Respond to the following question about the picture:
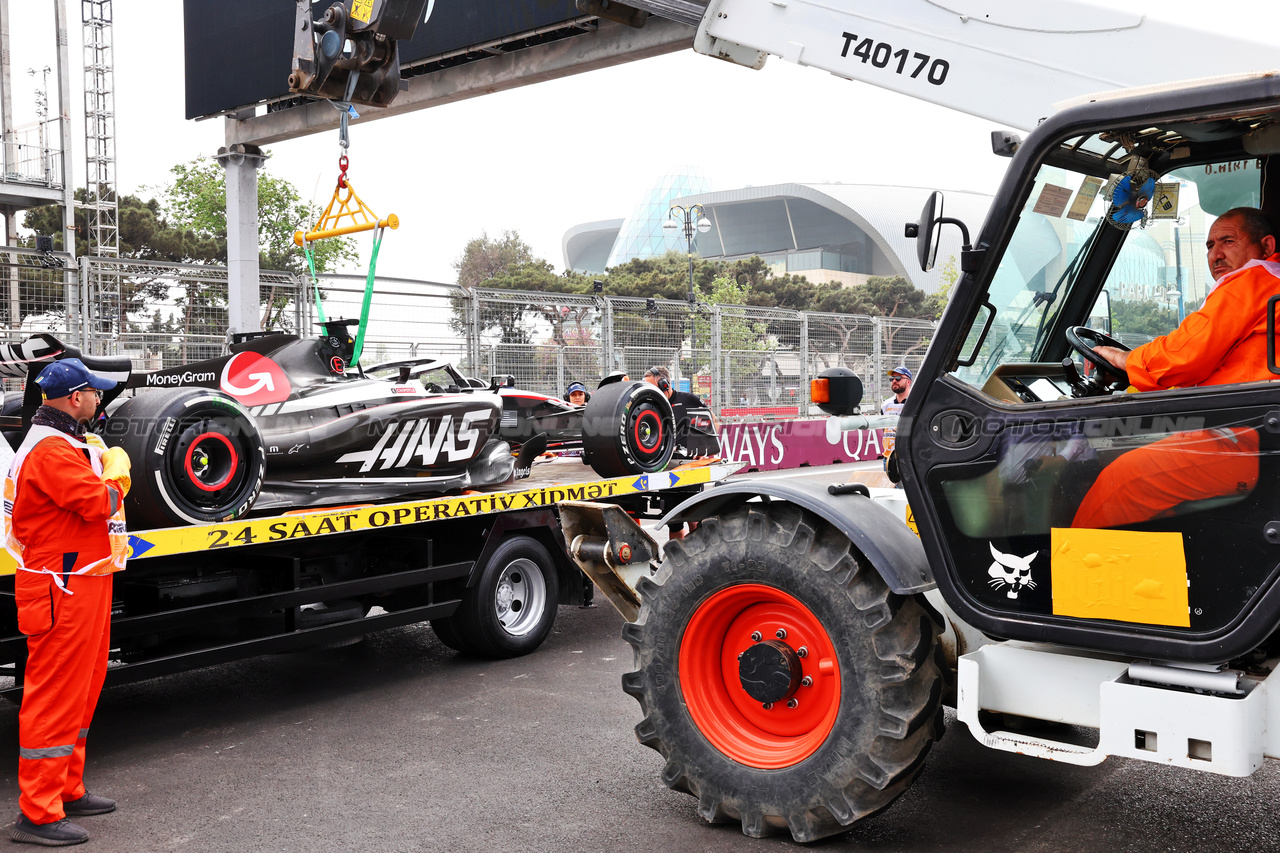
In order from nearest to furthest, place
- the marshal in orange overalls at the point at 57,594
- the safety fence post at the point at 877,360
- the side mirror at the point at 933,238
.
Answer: the side mirror at the point at 933,238 → the marshal in orange overalls at the point at 57,594 → the safety fence post at the point at 877,360

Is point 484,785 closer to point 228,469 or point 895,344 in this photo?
point 228,469

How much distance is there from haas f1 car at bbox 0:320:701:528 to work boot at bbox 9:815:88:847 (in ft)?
5.33

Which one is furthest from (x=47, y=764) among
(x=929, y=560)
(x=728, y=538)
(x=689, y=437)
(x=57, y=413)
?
(x=689, y=437)

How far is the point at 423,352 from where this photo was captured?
14352 mm

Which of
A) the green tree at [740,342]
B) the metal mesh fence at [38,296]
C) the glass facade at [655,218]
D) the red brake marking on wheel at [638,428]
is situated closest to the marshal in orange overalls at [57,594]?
the red brake marking on wheel at [638,428]

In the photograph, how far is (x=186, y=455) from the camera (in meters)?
5.42

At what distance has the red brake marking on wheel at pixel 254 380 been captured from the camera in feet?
21.6

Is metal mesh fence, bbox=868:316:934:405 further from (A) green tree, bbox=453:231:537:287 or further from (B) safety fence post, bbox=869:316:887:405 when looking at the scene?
(A) green tree, bbox=453:231:537:287

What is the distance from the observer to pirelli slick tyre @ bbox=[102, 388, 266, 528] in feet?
17.4

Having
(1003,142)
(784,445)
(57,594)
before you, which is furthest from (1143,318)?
Result: (784,445)

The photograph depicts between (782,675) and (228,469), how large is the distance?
3.19m

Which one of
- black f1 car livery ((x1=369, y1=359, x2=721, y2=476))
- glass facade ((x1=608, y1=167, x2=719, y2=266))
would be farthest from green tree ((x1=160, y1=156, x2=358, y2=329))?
glass facade ((x1=608, y1=167, x2=719, y2=266))

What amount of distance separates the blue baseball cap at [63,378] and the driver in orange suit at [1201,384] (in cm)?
376

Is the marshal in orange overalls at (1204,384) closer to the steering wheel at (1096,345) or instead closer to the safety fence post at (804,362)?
the steering wheel at (1096,345)
